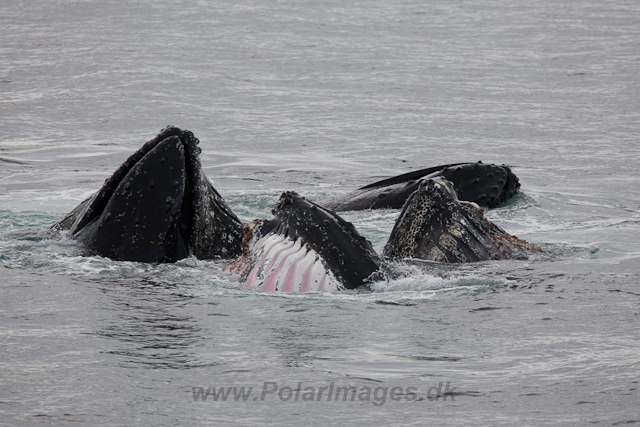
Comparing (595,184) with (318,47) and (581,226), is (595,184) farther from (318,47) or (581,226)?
(318,47)

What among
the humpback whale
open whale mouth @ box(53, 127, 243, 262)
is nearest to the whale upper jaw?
the humpback whale

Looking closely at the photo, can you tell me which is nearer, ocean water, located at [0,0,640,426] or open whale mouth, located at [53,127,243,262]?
ocean water, located at [0,0,640,426]

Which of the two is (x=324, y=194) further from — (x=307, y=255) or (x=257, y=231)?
(x=307, y=255)

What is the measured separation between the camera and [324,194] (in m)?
12.5

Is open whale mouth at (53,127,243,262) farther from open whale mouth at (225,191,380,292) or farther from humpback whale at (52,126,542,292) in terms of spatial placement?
open whale mouth at (225,191,380,292)

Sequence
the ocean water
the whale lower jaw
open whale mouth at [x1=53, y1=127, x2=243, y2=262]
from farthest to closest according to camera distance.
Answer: open whale mouth at [x1=53, y1=127, x2=243, y2=262] < the whale lower jaw < the ocean water

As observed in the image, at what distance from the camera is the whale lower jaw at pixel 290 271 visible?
6.46m

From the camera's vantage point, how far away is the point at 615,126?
57.1 feet

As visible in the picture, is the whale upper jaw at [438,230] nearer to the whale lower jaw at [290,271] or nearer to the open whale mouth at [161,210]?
the whale lower jaw at [290,271]

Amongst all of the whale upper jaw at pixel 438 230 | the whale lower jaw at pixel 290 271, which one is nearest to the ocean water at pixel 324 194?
the whale lower jaw at pixel 290 271

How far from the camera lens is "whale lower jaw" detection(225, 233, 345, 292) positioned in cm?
646

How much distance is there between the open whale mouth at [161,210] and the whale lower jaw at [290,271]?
0.71m

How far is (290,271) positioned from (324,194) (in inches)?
238

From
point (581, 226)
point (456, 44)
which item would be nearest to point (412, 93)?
point (456, 44)
